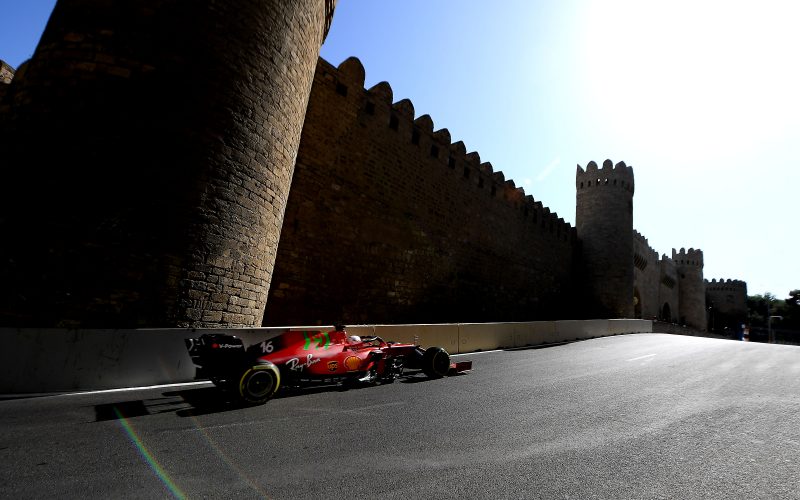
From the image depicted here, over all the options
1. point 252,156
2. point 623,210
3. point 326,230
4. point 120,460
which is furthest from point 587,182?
→ point 120,460

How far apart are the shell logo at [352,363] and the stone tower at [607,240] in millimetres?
27659

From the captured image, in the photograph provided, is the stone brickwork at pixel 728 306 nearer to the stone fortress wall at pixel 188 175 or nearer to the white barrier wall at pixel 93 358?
the stone fortress wall at pixel 188 175

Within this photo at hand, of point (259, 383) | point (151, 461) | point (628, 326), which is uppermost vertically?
point (628, 326)

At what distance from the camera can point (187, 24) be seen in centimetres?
742

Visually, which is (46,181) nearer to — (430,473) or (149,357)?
(149,357)

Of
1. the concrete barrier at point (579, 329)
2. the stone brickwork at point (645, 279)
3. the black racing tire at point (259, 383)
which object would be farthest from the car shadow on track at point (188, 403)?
the stone brickwork at point (645, 279)

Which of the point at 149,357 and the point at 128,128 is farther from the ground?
the point at 128,128

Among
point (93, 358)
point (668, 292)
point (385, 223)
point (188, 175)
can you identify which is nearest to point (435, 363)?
point (93, 358)

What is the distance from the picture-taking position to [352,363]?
18.2 feet

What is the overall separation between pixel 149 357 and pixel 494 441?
5.11m

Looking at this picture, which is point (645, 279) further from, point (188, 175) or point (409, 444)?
point (409, 444)

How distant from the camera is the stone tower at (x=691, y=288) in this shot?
172 ft

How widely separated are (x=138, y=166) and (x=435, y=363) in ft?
20.5

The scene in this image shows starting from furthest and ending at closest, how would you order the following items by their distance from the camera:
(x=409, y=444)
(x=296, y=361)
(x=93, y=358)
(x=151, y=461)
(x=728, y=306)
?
1. (x=728, y=306)
2. (x=93, y=358)
3. (x=296, y=361)
4. (x=409, y=444)
5. (x=151, y=461)
